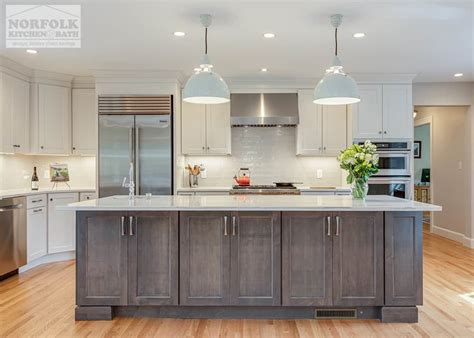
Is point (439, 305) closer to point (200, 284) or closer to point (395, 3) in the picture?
point (200, 284)

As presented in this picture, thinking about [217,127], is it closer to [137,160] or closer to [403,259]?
[137,160]

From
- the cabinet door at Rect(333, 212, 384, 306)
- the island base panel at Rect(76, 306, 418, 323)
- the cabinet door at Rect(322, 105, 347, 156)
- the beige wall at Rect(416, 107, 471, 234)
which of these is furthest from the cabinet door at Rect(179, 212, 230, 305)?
the beige wall at Rect(416, 107, 471, 234)

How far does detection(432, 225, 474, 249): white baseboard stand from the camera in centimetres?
609

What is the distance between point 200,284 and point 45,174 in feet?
12.3

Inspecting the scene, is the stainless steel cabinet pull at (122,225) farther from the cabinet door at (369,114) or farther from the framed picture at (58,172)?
the cabinet door at (369,114)

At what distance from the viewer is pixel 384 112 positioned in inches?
219

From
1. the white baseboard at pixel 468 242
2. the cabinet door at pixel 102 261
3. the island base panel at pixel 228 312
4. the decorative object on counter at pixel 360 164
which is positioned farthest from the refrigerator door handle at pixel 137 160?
the white baseboard at pixel 468 242

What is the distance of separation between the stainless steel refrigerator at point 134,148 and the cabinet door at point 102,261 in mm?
2131

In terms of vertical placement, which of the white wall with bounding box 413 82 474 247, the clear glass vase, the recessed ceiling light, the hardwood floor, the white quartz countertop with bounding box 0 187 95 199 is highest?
the recessed ceiling light

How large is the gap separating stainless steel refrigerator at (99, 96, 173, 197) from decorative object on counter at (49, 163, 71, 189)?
82cm

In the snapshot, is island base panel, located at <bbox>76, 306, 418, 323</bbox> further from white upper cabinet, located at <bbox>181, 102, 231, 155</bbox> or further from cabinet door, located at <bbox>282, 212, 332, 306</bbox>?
white upper cabinet, located at <bbox>181, 102, 231, 155</bbox>

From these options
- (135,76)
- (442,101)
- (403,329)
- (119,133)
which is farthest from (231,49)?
(442,101)

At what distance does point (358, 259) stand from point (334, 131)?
2908 mm

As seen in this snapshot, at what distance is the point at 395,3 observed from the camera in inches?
124
